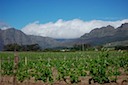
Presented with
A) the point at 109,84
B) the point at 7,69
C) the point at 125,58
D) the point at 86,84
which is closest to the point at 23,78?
the point at 7,69

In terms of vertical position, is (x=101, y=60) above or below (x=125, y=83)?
above

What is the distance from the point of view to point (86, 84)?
18250 millimetres

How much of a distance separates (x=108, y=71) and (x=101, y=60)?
3.08ft

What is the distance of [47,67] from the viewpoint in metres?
20.5

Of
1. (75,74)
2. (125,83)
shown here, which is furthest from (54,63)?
(125,83)

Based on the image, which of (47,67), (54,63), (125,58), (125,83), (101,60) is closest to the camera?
(125,83)

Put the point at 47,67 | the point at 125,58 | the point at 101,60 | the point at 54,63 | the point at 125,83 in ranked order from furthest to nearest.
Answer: the point at 54,63 < the point at 125,58 < the point at 47,67 < the point at 101,60 < the point at 125,83

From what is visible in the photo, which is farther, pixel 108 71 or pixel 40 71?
pixel 40 71

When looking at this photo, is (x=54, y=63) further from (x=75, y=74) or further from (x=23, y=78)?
(x=75, y=74)

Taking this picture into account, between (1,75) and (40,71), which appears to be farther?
(1,75)

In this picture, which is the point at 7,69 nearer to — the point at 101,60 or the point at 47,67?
the point at 47,67

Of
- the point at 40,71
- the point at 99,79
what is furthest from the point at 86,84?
the point at 40,71

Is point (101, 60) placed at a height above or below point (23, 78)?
above

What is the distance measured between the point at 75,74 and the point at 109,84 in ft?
8.50
